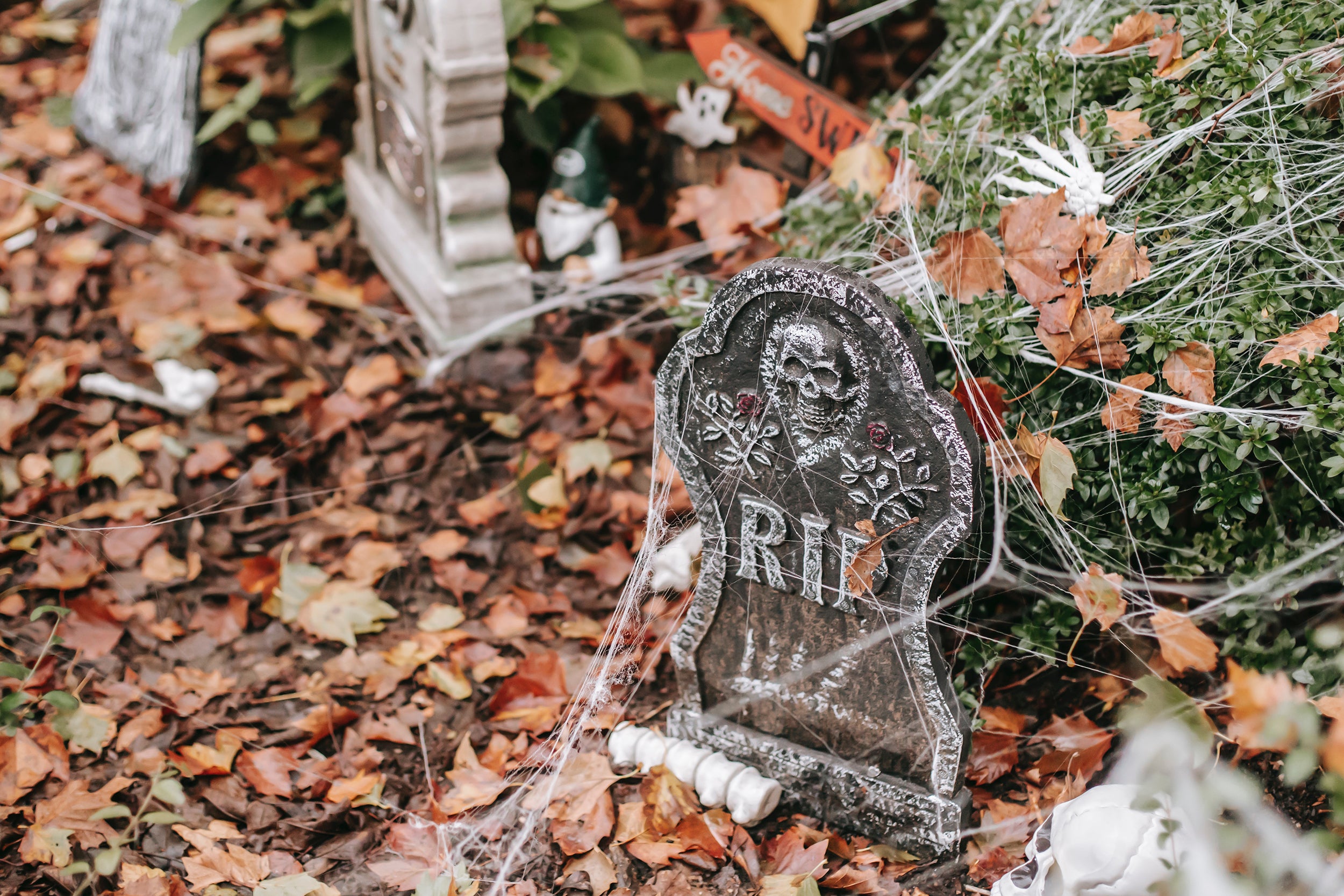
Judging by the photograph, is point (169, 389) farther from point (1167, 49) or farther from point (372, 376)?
point (1167, 49)

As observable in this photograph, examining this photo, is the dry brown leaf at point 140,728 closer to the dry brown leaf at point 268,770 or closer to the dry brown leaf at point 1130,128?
the dry brown leaf at point 268,770

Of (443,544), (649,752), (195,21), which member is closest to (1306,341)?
(649,752)

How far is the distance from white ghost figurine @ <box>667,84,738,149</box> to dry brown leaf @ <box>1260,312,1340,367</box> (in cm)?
200

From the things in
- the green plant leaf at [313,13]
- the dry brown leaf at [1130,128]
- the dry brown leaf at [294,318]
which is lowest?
the dry brown leaf at [294,318]

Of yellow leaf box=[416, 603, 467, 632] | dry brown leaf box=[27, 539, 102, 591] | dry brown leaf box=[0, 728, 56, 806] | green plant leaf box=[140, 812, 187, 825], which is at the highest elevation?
dry brown leaf box=[27, 539, 102, 591]

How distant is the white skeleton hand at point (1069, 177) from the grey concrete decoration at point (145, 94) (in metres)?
3.10

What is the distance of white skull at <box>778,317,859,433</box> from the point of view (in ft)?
6.12

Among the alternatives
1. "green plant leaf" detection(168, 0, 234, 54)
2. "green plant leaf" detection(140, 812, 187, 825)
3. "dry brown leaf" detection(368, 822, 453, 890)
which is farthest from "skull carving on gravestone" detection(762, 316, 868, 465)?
"green plant leaf" detection(168, 0, 234, 54)

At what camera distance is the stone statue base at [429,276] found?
3334mm

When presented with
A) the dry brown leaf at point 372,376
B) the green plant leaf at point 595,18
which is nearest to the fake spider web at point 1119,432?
the dry brown leaf at point 372,376

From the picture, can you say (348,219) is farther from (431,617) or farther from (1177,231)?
(1177,231)

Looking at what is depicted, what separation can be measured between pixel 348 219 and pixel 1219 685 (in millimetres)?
3237

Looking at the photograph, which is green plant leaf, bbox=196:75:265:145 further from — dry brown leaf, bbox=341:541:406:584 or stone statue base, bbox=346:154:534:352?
dry brown leaf, bbox=341:541:406:584

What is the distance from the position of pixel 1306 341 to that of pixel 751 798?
1.36 m
